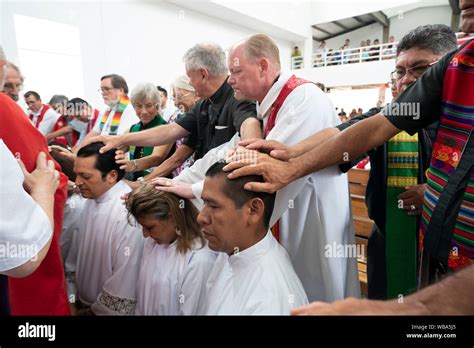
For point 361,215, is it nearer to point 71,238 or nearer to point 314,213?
point 314,213

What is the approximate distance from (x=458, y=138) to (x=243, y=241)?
819mm

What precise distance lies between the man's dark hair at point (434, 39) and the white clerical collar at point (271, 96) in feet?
1.86

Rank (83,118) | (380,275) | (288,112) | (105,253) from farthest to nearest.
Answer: (83,118)
(105,253)
(380,275)
(288,112)

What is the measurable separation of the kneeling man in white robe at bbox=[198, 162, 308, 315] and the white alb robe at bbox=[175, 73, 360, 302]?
168 mm

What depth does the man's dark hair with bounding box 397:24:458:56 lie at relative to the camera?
134cm

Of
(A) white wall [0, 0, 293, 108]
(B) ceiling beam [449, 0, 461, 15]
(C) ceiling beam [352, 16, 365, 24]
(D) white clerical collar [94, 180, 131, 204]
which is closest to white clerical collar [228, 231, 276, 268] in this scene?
(D) white clerical collar [94, 180, 131, 204]

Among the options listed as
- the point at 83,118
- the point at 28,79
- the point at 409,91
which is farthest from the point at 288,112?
the point at 28,79

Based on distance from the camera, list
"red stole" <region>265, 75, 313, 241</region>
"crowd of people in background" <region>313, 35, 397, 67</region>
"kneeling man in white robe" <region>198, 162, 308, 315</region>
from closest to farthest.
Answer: "kneeling man in white robe" <region>198, 162, 308, 315</region>
"red stole" <region>265, 75, 313, 241</region>
"crowd of people in background" <region>313, 35, 397, 67</region>

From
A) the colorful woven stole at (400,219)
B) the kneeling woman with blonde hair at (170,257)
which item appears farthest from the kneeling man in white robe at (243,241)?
the colorful woven stole at (400,219)

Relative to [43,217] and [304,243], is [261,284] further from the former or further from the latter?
[43,217]

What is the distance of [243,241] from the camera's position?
47.4 inches

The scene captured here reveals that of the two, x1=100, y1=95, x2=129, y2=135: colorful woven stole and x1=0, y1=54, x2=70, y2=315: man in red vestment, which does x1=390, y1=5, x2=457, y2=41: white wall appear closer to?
x1=100, y1=95, x2=129, y2=135: colorful woven stole
